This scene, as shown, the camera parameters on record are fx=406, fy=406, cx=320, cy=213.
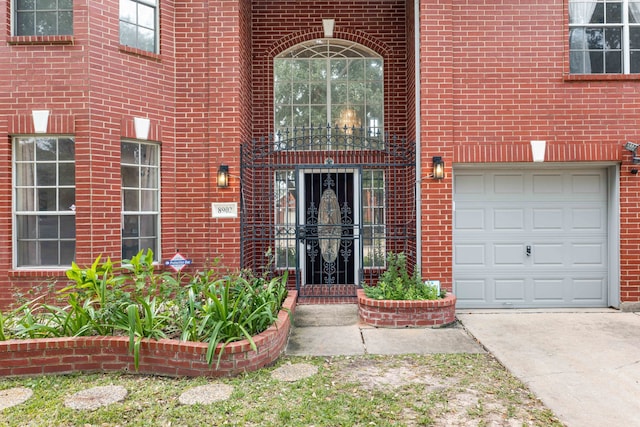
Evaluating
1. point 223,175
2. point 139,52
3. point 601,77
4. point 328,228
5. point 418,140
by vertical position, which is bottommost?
point 328,228

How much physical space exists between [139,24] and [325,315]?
527 centimetres

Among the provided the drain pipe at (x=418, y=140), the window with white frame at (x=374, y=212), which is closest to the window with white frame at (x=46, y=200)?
the window with white frame at (x=374, y=212)

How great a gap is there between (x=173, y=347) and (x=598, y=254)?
6455 millimetres

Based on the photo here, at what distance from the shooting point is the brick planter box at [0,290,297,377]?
3922 millimetres

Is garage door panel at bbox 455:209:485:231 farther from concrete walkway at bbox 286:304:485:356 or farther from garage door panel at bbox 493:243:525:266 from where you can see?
concrete walkway at bbox 286:304:485:356

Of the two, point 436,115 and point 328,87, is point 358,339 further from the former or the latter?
point 328,87

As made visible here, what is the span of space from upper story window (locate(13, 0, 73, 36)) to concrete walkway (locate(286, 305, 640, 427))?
17.7 ft

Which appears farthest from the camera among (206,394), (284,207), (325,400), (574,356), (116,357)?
(284,207)

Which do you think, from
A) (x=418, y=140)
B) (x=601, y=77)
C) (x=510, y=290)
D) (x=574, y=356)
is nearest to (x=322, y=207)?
(x=418, y=140)

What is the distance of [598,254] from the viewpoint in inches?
256

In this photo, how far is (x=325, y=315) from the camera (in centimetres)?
594

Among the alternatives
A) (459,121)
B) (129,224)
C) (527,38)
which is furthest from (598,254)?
(129,224)

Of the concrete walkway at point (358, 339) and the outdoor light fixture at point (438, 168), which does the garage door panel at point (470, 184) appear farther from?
the concrete walkway at point (358, 339)

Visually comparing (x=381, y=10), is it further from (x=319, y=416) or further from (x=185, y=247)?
(x=319, y=416)
